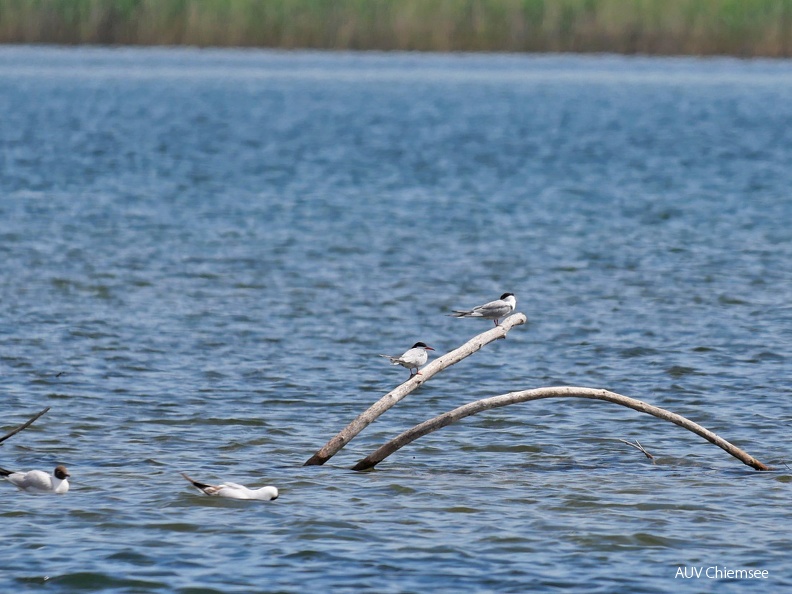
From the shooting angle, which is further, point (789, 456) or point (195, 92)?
point (195, 92)

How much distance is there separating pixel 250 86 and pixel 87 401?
194ft

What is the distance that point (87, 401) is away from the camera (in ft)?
47.2

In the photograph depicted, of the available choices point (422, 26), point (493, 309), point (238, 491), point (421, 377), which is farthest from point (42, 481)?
point (422, 26)

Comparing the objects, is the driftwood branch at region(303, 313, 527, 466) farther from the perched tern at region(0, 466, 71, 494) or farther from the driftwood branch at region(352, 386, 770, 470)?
the perched tern at region(0, 466, 71, 494)

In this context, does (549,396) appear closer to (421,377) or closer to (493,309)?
(421,377)

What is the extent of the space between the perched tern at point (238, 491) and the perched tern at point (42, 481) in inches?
37.8

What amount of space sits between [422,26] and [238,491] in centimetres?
5643

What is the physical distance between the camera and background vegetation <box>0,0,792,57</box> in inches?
2495

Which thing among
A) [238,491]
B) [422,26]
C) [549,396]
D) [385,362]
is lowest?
[385,362]

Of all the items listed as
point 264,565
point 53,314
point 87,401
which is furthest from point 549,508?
point 53,314

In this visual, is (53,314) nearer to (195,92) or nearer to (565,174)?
(565,174)

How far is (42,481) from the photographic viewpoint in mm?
10875

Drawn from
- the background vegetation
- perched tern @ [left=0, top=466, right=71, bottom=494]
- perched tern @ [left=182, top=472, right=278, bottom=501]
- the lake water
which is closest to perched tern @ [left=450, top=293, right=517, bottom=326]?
the lake water

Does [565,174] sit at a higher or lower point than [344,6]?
lower
